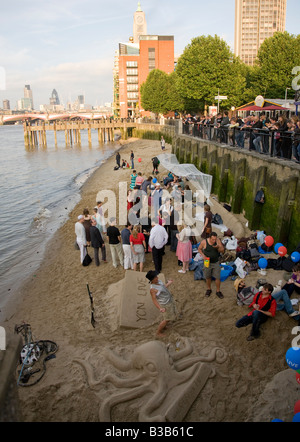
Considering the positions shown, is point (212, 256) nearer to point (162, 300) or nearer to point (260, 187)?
point (162, 300)

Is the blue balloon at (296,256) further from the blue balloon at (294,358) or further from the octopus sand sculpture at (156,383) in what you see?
the blue balloon at (294,358)

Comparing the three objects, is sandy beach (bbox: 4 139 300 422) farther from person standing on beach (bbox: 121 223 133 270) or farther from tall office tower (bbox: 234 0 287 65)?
tall office tower (bbox: 234 0 287 65)

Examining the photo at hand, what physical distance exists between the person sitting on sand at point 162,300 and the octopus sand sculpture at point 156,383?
88 centimetres

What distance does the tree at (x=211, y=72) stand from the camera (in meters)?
35.8

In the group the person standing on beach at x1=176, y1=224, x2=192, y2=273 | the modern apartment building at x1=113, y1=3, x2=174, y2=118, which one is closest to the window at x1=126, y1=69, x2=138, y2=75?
the modern apartment building at x1=113, y1=3, x2=174, y2=118

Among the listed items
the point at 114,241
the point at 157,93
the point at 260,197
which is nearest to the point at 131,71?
the point at 157,93

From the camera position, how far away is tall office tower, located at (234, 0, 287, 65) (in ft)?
472

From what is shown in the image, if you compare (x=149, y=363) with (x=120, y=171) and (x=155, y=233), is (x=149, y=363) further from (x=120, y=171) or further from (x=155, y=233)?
(x=120, y=171)

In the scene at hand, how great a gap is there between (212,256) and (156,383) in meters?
3.22

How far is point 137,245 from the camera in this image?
9.20m

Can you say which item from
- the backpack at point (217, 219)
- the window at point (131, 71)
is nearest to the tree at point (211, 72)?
the backpack at point (217, 219)

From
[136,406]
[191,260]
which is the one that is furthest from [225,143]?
[136,406]

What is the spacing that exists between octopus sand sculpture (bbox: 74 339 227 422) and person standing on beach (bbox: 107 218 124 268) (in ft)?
14.2

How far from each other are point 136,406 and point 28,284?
7.23m
